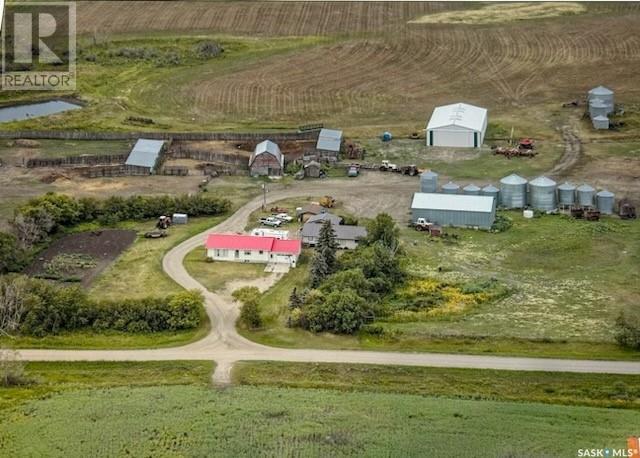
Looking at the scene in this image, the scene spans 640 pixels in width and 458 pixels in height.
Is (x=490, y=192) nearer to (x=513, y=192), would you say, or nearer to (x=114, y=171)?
(x=513, y=192)

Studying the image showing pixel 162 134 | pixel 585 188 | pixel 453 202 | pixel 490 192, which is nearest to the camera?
pixel 453 202

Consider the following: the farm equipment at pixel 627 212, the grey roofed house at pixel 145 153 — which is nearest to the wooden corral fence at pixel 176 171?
the grey roofed house at pixel 145 153

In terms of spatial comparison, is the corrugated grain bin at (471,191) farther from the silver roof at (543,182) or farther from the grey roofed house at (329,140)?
the grey roofed house at (329,140)

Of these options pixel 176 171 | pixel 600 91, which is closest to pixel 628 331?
pixel 176 171

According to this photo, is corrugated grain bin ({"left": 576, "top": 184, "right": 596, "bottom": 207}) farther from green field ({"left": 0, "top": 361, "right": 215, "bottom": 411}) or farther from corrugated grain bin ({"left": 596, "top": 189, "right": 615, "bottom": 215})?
green field ({"left": 0, "top": 361, "right": 215, "bottom": 411})

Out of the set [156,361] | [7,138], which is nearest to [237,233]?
[156,361]

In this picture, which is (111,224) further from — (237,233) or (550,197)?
(550,197)

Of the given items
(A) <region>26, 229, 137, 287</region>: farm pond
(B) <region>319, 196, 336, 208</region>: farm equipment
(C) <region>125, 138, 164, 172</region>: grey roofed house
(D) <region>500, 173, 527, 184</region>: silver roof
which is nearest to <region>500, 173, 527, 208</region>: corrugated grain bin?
(D) <region>500, 173, 527, 184</region>: silver roof
